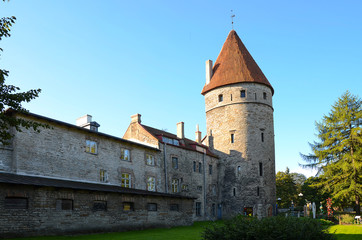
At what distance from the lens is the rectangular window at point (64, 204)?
18.3 m

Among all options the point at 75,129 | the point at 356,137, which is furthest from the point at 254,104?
the point at 75,129

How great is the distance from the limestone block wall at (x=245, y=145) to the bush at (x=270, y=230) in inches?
1068

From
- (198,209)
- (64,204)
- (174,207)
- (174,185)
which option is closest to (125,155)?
(174,207)

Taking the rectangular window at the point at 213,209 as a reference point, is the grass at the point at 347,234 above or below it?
above

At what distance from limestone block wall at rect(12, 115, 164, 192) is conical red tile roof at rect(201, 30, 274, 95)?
14.2 m

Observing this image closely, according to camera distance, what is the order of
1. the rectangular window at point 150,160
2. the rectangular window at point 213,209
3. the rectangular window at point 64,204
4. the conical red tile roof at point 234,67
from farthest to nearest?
the conical red tile roof at point 234,67 < the rectangular window at point 213,209 < the rectangular window at point 150,160 < the rectangular window at point 64,204

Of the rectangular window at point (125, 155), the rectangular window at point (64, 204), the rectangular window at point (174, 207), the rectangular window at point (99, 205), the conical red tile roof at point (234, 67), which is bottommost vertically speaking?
the rectangular window at point (174, 207)

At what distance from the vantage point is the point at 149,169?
31.0 meters

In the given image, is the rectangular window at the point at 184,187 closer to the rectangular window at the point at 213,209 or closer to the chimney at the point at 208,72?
the rectangular window at the point at 213,209

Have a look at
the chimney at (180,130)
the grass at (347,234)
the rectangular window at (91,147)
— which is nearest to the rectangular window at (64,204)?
the rectangular window at (91,147)

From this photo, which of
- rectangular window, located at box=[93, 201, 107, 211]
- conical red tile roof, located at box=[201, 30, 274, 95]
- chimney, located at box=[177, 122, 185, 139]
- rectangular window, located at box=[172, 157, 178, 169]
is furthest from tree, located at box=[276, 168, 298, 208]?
rectangular window, located at box=[93, 201, 107, 211]

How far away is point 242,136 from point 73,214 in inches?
932

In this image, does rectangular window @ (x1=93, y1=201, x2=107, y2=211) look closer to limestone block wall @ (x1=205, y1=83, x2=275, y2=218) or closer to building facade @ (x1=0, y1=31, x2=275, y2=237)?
building facade @ (x1=0, y1=31, x2=275, y2=237)

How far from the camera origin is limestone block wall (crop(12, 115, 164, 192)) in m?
21.0
